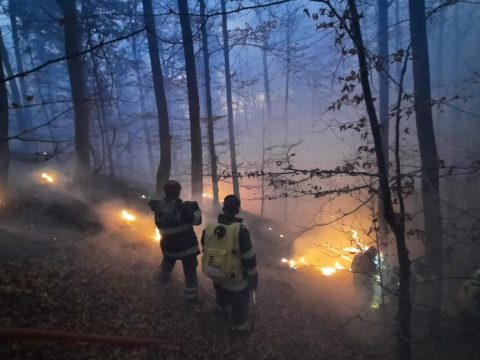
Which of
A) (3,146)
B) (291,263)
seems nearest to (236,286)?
(291,263)

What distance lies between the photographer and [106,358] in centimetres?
439

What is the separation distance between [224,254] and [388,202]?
2.64 m

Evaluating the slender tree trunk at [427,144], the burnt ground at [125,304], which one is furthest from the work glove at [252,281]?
the slender tree trunk at [427,144]

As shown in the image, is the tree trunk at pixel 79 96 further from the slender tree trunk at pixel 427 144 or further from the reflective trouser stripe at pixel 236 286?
the slender tree trunk at pixel 427 144

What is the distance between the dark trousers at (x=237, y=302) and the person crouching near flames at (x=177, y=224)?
816mm

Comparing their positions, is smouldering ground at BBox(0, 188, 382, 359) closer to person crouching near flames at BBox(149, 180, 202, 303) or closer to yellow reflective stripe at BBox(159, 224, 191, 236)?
person crouching near flames at BBox(149, 180, 202, 303)

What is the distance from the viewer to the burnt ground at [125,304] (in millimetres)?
4848

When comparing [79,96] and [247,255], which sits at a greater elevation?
[79,96]

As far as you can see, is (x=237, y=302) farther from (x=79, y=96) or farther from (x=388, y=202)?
(x=79, y=96)

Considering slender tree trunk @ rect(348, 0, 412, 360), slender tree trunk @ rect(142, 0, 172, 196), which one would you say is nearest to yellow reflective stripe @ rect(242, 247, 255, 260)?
slender tree trunk @ rect(348, 0, 412, 360)

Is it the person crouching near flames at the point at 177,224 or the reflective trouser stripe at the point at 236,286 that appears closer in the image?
the reflective trouser stripe at the point at 236,286

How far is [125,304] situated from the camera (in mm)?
5852

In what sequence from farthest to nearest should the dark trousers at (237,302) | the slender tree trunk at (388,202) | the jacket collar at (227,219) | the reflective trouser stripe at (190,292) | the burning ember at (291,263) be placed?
the burning ember at (291,263)
the reflective trouser stripe at (190,292)
the dark trousers at (237,302)
the jacket collar at (227,219)
the slender tree trunk at (388,202)

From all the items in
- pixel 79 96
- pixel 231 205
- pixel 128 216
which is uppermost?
pixel 79 96
